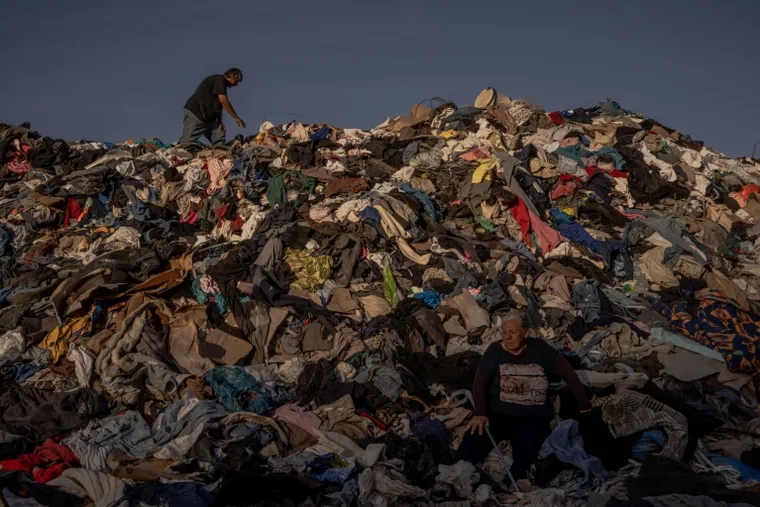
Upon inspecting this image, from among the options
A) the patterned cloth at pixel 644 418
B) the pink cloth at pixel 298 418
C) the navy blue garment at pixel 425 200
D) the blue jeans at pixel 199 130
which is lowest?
the pink cloth at pixel 298 418

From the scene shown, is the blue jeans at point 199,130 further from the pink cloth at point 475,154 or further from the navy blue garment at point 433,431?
the navy blue garment at point 433,431

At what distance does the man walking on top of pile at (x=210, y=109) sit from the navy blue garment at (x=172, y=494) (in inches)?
311

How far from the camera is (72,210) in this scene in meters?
9.27

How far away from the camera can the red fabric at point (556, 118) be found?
11.6 metres

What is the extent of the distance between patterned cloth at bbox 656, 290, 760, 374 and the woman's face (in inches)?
116

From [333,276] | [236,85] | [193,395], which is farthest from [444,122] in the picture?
[193,395]

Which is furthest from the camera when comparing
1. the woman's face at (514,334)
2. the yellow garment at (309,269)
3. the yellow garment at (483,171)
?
the yellow garment at (483,171)

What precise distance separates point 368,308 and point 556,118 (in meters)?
6.41

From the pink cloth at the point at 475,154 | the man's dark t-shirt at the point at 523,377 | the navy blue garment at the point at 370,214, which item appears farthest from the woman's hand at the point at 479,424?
the pink cloth at the point at 475,154

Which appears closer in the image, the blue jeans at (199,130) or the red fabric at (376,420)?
the red fabric at (376,420)

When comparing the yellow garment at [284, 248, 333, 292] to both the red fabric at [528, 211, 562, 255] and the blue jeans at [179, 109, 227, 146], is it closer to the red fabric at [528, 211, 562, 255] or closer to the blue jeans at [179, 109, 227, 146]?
the red fabric at [528, 211, 562, 255]

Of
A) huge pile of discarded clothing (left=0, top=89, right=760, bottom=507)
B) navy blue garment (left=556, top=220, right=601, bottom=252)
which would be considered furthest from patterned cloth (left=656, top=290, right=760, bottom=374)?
navy blue garment (left=556, top=220, right=601, bottom=252)

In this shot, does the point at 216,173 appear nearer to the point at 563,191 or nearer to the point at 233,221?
the point at 233,221

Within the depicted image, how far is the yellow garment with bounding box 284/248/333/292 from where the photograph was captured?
7598mm
